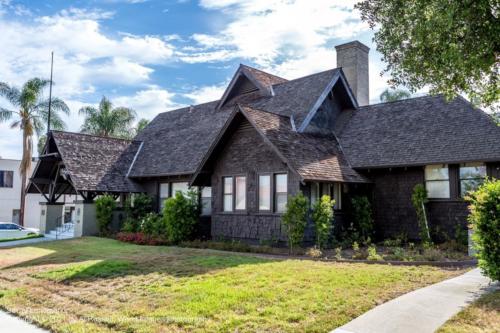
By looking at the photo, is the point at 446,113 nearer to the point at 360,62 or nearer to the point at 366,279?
the point at 360,62

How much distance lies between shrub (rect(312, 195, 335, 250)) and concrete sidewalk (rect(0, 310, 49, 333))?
32.5ft

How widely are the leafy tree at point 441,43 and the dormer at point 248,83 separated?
37.1 feet

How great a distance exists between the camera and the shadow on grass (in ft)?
37.4

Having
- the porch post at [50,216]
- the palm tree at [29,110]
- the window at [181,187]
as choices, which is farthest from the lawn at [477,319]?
the palm tree at [29,110]

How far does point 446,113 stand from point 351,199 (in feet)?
17.9

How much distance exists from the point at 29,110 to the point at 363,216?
32.3 meters

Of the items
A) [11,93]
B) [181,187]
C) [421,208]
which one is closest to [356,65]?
[421,208]

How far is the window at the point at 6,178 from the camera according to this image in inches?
1668

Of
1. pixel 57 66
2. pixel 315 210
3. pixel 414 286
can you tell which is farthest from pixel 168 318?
pixel 57 66

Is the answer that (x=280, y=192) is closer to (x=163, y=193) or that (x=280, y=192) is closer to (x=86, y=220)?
(x=163, y=193)

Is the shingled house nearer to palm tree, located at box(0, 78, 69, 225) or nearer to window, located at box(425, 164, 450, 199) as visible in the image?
window, located at box(425, 164, 450, 199)

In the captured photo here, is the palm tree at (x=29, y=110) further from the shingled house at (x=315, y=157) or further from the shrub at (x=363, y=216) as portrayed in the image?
the shrub at (x=363, y=216)

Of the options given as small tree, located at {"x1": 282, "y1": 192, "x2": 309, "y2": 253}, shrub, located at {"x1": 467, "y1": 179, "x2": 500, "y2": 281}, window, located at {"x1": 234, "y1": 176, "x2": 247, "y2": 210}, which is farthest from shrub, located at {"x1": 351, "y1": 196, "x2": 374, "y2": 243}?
shrub, located at {"x1": 467, "y1": 179, "x2": 500, "y2": 281}

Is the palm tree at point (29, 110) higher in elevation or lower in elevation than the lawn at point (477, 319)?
higher
